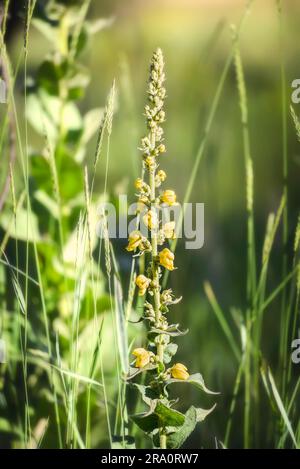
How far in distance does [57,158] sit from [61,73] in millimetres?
200

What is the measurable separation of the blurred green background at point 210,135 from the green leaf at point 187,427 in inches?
16.9

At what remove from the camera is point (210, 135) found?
220 centimetres

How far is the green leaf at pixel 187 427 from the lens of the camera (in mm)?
834

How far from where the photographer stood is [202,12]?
3.00m

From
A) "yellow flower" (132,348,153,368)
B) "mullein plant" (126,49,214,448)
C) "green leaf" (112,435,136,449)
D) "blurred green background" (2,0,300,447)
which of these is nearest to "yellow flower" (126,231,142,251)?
"mullein plant" (126,49,214,448)

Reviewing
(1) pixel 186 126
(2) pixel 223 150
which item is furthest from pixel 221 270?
(1) pixel 186 126

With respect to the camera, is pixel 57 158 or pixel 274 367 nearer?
pixel 57 158

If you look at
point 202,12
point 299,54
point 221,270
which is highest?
point 202,12

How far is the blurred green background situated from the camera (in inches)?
60.6

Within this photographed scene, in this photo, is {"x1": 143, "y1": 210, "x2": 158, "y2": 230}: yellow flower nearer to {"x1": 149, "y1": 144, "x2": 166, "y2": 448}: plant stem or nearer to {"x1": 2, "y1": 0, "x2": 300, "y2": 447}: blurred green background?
{"x1": 149, "y1": 144, "x2": 166, "y2": 448}: plant stem

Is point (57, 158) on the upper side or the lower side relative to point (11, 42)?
lower

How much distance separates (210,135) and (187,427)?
149 centimetres

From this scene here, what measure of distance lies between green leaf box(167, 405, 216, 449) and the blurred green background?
0.43 m
